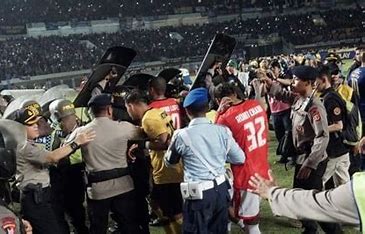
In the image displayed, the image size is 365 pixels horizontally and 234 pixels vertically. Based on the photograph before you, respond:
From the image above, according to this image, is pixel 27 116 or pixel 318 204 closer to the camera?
pixel 318 204

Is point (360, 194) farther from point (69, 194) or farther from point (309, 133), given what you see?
point (69, 194)

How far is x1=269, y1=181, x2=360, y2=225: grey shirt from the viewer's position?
2.69 m

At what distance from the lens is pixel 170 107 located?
6637mm

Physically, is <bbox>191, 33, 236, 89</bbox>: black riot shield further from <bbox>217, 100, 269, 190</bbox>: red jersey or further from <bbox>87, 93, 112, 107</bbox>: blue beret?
<bbox>87, 93, 112, 107</bbox>: blue beret

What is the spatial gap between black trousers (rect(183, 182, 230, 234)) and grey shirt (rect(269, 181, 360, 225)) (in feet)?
6.27

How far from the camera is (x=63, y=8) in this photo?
55719mm

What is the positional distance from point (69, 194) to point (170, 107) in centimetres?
151

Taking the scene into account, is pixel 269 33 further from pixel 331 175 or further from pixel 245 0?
pixel 331 175

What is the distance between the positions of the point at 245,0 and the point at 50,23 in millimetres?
22488

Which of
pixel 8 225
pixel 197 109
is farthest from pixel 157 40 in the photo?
pixel 8 225

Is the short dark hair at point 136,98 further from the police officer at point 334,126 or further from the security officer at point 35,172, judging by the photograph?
the police officer at point 334,126

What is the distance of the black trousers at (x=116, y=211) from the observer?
5.63m

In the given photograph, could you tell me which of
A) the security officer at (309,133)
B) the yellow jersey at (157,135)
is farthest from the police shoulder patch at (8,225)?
the security officer at (309,133)

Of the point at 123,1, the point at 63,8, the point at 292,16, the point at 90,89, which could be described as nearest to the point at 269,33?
the point at 292,16
